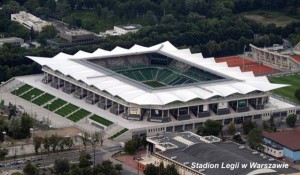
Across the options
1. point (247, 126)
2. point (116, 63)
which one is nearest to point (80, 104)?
point (116, 63)

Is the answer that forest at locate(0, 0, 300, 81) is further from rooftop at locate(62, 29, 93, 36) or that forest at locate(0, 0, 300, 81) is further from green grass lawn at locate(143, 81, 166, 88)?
green grass lawn at locate(143, 81, 166, 88)

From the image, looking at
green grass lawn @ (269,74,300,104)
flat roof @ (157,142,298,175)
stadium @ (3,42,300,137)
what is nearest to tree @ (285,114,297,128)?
stadium @ (3,42,300,137)

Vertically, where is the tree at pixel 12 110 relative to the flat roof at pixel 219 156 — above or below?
below

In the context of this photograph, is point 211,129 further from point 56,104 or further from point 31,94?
point 31,94

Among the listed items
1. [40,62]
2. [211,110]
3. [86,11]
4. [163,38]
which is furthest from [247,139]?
[86,11]

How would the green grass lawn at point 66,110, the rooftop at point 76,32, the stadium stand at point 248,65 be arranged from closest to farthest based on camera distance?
the green grass lawn at point 66,110 → the stadium stand at point 248,65 → the rooftop at point 76,32

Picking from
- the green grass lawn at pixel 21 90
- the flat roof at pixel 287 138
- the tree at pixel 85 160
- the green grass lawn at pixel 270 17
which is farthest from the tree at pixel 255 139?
A: the green grass lawn at pixel 270 17

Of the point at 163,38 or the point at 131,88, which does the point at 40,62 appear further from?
the point at 163,38

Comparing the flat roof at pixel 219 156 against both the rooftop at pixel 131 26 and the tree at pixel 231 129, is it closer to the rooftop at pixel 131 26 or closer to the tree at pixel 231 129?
the tree at pixel 231 129
